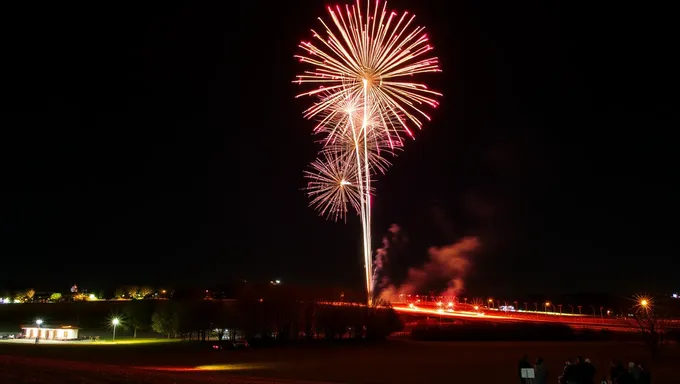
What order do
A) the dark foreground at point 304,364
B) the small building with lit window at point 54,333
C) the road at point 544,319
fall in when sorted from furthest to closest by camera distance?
the road at point 544,319 < the small building with lit window at point 54,333 < the dark foreground at point 304,364

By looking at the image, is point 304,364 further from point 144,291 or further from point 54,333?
point 144,291

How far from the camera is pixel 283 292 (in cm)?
5675

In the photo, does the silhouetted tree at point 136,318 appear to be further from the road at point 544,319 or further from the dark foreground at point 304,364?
the road at point 544,319

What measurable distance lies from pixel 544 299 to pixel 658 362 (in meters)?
154

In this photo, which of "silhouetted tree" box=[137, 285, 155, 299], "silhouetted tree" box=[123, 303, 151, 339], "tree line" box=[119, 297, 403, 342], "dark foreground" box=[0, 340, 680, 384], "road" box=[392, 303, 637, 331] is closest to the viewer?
"dark foreground" box=[0, 340, 680, 384]

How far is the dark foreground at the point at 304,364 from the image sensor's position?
22094 millimetres

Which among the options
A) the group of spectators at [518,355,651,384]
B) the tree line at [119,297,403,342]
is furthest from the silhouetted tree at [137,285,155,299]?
the group of spectators at [518,355,651,384]

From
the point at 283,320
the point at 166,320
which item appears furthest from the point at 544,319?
the point at 166,320

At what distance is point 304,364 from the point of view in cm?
3319

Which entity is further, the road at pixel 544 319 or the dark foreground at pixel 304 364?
the road at pixel 544 319

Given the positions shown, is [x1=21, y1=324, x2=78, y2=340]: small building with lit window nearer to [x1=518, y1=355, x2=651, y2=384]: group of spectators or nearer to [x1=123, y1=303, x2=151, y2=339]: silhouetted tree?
[x1=123, y1=303, x2=151, y2=339]: silhouetted tree

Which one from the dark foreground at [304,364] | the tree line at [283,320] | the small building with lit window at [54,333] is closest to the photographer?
the dark foreground at [304,364]

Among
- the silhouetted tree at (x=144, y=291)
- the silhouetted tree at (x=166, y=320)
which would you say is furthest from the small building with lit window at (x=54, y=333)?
the silhouetted tree at (x=144, y=291)

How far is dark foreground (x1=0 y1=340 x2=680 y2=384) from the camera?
22094 mm
